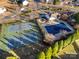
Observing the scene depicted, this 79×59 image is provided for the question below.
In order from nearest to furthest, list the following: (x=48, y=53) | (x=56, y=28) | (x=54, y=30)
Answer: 1. (x=48, y=53)
2. (x=54, y=30)
3. (x=56, y=28)

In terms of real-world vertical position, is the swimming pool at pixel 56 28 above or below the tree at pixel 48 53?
below

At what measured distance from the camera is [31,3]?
29438mm

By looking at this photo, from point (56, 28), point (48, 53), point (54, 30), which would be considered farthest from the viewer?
point (56, 28)

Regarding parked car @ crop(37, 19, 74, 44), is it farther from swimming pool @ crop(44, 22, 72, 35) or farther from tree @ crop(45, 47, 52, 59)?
tree @ crop(45, 47, 52, 59)

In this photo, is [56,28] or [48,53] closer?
[48,53]

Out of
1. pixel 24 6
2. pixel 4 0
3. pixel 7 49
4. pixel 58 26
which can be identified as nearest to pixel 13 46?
pixel 7 49

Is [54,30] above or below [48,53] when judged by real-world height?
below

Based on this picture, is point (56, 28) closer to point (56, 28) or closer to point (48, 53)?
point (56, 28)

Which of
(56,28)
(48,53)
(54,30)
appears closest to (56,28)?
(56,28)

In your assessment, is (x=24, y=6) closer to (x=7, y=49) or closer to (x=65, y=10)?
(x=65, y=10)

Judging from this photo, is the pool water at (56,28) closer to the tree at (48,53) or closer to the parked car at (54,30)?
the parked car at (54,30)

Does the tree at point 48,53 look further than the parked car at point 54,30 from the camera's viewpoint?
No

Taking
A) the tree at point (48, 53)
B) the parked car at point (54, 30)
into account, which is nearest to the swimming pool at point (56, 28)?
the parked car at point (54, 30)

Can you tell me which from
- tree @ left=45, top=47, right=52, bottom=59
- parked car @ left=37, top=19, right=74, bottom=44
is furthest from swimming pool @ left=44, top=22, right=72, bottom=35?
tree @ left=45, top=47, right=52, bottom=59
